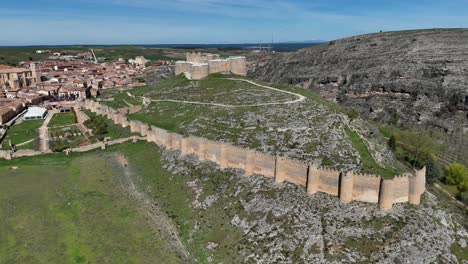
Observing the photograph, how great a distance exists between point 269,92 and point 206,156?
24663mm

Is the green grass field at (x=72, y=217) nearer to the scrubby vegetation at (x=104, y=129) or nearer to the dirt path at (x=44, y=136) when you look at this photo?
the dirt path at (x=44, y=136)

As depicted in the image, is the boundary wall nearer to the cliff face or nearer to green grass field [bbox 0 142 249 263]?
green grass field [bbox 0 142 249 263]

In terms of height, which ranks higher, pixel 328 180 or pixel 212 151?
pixel 328 180

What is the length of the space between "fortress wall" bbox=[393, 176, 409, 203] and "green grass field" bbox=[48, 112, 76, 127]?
5245 centimetres

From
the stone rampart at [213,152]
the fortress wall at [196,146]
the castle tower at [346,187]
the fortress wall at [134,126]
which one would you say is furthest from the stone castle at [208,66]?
the castle tower at [346,187]

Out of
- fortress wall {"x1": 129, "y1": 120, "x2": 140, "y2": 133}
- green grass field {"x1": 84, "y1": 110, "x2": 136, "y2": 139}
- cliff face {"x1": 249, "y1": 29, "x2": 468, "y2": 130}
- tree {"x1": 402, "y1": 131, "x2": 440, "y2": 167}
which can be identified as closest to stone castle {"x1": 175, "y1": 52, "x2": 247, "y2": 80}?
green grass field {"x1": 84, "y1": 110, "x2": 136, "y2": 139}

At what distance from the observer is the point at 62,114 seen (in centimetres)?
6969

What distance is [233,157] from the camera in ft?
114

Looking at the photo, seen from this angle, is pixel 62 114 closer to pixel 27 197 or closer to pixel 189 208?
pixel 27 197

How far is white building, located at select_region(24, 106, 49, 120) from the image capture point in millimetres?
65656

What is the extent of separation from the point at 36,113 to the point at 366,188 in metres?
60.9

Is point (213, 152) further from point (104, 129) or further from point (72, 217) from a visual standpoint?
point (104, 129)

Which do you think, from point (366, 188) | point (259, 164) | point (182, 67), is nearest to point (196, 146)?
point (259, 164)

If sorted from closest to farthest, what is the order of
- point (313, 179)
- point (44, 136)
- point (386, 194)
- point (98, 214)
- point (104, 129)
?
point (386, 194), point (313, 179), point (98, 214), point (104, 129), point (44, 136)
